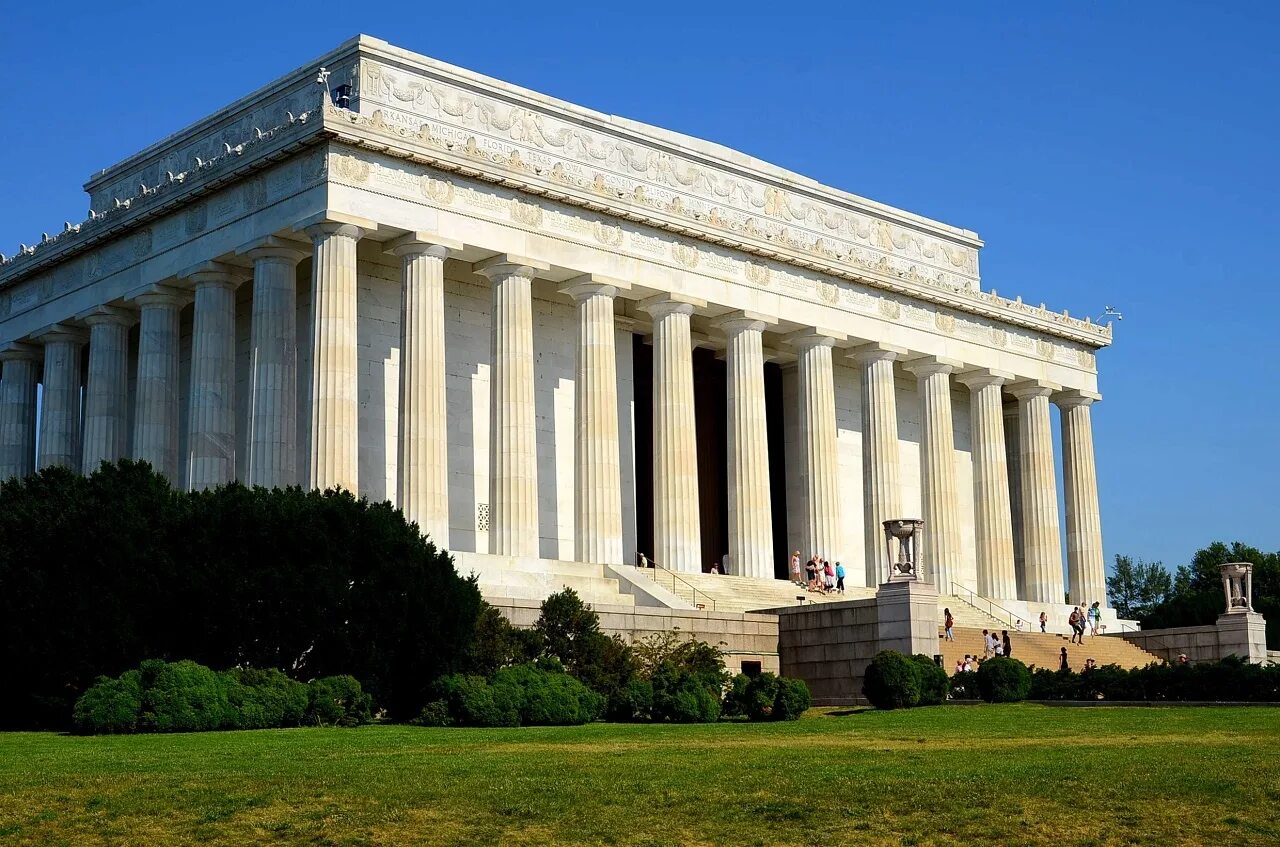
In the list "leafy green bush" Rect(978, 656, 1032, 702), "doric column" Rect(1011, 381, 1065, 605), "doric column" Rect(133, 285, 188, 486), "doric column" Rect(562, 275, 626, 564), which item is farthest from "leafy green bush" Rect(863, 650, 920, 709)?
"doric column" Rect(1011, 381, 1065, 605)

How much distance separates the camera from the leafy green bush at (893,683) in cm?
4116

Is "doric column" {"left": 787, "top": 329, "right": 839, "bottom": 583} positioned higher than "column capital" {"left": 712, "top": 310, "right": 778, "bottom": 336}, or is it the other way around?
"column capital" {"left": 712, "top": 310, "right": 778, "bottom": 336}

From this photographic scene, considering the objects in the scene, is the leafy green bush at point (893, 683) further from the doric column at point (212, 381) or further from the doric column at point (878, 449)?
the doric column at point (878, 449)

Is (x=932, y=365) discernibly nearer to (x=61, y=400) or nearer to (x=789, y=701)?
(x=61, y=400)

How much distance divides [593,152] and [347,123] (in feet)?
47.1

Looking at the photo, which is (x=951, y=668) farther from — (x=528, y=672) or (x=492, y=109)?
(x=492, y=109)

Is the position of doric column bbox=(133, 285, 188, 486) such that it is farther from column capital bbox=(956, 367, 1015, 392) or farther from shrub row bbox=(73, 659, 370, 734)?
column capital bbox=(956, 367, 1015, 392)

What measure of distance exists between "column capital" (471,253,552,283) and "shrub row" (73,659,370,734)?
80.4ft

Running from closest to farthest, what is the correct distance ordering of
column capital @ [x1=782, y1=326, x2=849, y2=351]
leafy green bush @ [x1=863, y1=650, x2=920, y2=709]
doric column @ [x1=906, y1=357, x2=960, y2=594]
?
leafy green bush @ [x1=863, y1=650, x2=920, y2=709]
column capital @ [x1=782, y1=326, x2=849, y2=351]
doric column @ [x1=906, y1=357, x2=960, y2=594]

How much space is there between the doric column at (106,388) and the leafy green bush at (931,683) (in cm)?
3320

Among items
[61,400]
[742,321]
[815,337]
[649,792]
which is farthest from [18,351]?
[649,792]

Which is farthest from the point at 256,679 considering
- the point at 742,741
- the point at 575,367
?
the point at 575,367

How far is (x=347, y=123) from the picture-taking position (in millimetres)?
53375

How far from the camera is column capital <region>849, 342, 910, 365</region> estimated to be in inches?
2790
